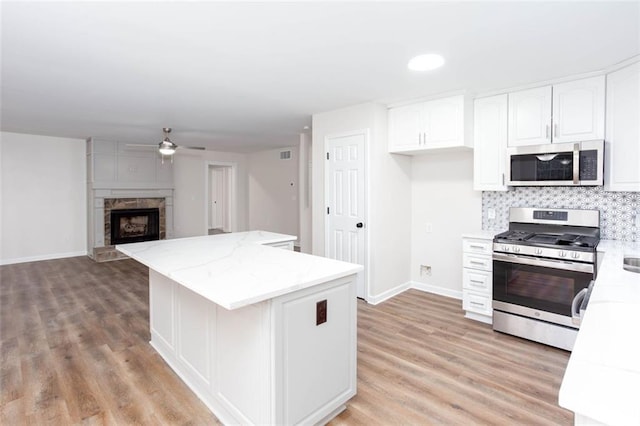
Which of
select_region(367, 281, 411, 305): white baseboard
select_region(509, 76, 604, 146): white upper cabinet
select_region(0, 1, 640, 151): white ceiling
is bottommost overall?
select_region(367, 281, 411, 305): white baseboard

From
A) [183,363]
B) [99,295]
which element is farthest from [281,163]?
[183,363]

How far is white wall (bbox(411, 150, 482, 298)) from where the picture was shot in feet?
13.1

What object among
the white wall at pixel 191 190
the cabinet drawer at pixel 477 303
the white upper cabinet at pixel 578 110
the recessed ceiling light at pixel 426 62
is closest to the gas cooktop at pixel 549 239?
the cabinet drawer at pixel 477 303

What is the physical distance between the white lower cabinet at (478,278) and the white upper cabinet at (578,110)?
1.15 m

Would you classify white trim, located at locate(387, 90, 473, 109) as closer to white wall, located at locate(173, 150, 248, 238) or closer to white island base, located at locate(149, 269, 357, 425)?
white island base, located at locate(149, 269, 357, 425)

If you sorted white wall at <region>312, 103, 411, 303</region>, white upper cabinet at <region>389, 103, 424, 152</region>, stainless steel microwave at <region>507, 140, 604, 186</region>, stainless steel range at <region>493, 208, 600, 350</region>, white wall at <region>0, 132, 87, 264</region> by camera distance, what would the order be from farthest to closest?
white wall at <region>0, 132, 87, 264</region>
white wall at <region>312, 103, 411, 303</region>
white upper cabinet at <region>389, 103, 424, 152</region>
stainless steel microwave at <region>507, 140, 604, 186</region>
stainless steel range at <region>493, 208, 600, 350</region>

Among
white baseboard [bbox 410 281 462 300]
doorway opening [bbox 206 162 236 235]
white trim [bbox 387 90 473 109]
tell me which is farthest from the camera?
doorway opening [bbox 206 162 236 235]

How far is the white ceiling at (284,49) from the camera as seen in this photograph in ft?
6.39

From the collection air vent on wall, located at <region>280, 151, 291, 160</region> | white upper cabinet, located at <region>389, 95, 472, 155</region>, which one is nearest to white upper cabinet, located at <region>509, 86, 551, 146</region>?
white upper cabinet, located at <region>389, 95, 472, 155</region>

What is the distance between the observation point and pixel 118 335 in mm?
3135

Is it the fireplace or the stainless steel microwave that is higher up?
the stainless steel microwave

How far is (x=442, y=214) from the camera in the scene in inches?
165

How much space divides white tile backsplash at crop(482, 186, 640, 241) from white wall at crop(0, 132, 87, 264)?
7239 mm

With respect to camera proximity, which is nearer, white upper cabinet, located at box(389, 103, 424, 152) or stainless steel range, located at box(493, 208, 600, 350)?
stainless steel range, located at box(493, 208, 600, 350)
